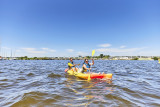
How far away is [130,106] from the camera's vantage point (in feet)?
16.0

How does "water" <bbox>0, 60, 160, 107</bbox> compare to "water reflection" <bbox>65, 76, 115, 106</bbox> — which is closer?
"water" <bbox>0, 60, 160, 107</bbox>

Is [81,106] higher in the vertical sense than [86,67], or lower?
lower

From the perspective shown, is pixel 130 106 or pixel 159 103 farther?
pixel 159 103

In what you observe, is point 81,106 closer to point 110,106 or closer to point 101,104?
point 101,104

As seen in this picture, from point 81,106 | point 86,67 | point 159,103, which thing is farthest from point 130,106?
point 86,67

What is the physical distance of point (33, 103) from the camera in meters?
5.16

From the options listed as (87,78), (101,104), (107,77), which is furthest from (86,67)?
(101,104)

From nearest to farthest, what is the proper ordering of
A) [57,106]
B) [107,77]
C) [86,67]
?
1. [57,106]
2. [107,77]
3. [86,67]

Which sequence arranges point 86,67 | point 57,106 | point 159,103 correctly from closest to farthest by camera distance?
1. point 57,106
2. point 159,103
3. point 86,67

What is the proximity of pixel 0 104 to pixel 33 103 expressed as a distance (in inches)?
61.0

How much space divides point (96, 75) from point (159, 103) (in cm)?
630

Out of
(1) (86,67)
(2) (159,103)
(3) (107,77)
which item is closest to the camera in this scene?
(2) (159,103)

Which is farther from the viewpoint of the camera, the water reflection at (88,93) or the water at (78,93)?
the water reflection at (88,93)

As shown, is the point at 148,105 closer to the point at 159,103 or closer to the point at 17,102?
the point at 159,103
